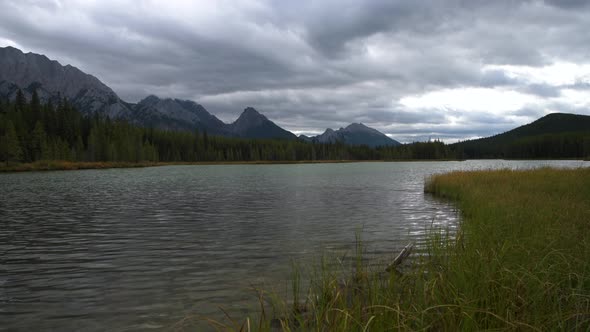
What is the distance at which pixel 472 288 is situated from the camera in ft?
19.2

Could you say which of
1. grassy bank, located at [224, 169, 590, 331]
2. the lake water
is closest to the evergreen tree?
the lake water

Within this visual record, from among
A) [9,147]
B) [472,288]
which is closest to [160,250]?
[472,288]

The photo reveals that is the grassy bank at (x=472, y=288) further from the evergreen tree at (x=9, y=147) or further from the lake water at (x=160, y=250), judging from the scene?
the evergreen tree at (x=9, y=147)

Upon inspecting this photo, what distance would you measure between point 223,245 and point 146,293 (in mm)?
5507

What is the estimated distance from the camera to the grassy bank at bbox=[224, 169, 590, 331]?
505cm

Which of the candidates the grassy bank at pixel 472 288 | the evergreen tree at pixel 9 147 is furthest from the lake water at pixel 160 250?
the evergreen tree at pixel 9 147

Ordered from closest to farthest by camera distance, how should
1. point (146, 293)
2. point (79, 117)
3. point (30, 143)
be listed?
point (146, 293) < point (30, 143) < point (79, 117)

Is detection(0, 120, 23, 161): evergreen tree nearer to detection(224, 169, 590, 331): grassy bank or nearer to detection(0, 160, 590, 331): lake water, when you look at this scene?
detection(0, 160, 590, 331): lake water

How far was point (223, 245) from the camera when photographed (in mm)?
14953

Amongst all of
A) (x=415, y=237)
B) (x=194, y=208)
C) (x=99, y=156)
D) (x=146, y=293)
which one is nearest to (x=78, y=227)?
(x=194, y=208)

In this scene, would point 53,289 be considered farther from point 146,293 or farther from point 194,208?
point 194,208

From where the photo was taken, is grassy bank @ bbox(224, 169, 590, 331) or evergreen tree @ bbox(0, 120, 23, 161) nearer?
grassy bank @ bbox(224, 169, 590, 331)

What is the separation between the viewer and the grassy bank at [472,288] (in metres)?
5.05

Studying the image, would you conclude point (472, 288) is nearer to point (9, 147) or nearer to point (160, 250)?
point (160, 250)
